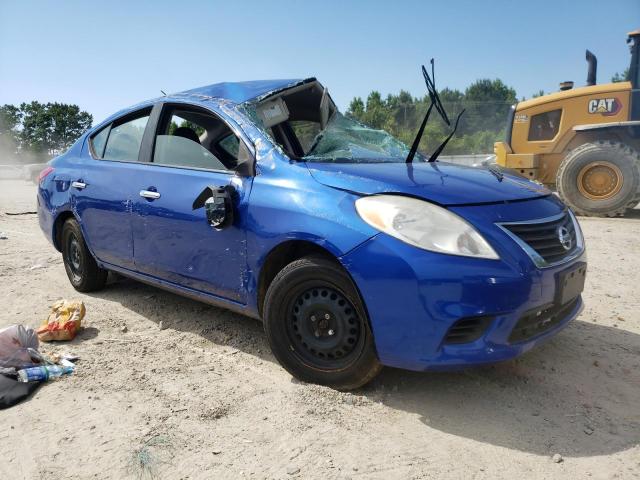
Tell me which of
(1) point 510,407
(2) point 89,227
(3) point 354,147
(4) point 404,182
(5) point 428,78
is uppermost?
(5) point 428,78

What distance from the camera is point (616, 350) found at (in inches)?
121

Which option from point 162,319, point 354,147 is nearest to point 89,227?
point 162,319

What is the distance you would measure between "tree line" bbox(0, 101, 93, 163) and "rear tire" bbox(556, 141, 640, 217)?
3798 centimetres

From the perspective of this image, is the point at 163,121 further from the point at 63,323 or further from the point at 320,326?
the point at 320,326

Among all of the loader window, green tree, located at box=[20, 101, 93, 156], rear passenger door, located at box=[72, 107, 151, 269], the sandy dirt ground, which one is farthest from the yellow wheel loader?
green tree, located at box=[20, 101, 93, 156]

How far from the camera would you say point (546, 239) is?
2441 millimetres

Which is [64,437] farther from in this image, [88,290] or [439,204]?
[88,290]

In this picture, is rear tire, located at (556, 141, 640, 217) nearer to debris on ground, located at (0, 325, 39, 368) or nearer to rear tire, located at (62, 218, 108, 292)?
rear tire, located at (62, 218, 108, 292)

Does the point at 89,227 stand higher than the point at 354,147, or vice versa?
the point at 354,147

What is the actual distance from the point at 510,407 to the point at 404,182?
1.21m

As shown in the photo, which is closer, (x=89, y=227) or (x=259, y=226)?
(x=259, y=226)

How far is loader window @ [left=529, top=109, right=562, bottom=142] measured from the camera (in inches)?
376

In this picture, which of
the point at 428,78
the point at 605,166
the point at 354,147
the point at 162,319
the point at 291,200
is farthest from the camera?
the point at 605,166

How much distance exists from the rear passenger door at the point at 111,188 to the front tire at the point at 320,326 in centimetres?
155
